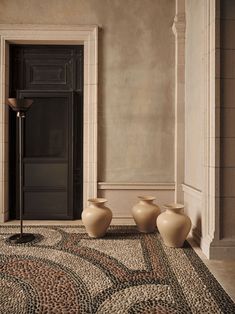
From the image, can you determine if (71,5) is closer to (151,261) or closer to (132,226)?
(132,226)

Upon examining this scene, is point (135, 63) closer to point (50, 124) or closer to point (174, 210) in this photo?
point (50, 124)

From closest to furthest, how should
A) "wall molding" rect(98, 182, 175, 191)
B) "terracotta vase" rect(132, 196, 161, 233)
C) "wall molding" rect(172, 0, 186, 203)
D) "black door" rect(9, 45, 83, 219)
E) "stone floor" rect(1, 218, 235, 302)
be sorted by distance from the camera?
1. "stone floor" rect(1, 218, 235, 302)
2. "terracotta vase" rect(132, 196, 161, 233)
3. "wall molding" rect(172, 0, 186, 203)
4. "wall molding" rect(98, 182, 175, 191)
5. "black door" rect(9, 45, 83, 219)

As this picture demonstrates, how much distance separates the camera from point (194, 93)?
4.11m

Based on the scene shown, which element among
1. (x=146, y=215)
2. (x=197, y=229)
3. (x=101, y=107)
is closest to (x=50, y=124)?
(x=101, y=107)

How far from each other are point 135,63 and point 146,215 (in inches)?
94.1

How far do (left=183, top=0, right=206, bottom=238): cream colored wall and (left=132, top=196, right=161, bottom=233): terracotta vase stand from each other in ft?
1.72

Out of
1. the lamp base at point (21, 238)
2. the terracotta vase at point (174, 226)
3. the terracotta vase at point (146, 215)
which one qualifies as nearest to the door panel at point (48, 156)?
the lamp base at point (21, 238)

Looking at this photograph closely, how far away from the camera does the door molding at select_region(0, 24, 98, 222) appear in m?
4.77

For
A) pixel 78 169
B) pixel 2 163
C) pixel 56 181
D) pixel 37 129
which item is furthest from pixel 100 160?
pixel 2 163

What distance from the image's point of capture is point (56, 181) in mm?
5059

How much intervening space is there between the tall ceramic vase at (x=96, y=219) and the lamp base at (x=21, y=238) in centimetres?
72

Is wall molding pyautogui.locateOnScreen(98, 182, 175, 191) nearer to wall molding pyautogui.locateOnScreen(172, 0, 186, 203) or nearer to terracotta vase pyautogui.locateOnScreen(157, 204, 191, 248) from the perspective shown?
wall molding pyautogui.locateOnScreen(172, 0, 186, 203)

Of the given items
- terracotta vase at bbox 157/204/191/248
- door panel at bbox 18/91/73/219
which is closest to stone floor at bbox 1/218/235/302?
terracotta vase at bbox 157/204/191/248

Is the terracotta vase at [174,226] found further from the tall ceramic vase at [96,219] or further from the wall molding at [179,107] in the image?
the wall molding at [179,107]
